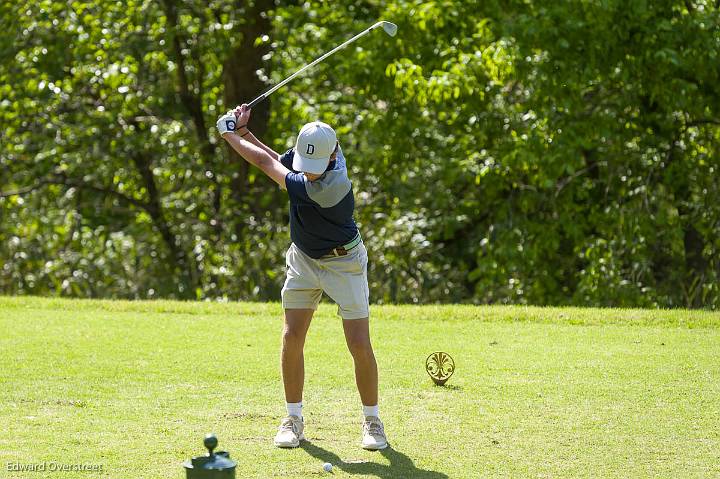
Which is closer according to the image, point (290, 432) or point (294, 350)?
point (290, 432)

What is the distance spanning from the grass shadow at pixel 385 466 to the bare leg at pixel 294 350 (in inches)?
13.2

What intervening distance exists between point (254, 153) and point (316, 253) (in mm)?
569

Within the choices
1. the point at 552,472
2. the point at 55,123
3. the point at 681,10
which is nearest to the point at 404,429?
the point at 552,472

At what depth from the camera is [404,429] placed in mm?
6129

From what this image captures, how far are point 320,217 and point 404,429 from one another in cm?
124

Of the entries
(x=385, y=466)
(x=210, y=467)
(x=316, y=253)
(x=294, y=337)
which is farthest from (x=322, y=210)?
(x=210, y=467)

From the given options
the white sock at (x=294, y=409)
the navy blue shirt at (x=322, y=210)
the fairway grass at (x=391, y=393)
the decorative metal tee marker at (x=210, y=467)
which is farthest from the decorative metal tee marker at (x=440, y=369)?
the decorative metal tee marker at (x=210, y=467)

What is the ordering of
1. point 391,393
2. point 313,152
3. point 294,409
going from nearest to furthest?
1. point 313,152
2. point 294,409
3. point 391,393

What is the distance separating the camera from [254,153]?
577cm

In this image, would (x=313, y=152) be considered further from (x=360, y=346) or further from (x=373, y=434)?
(x=373, y=434)

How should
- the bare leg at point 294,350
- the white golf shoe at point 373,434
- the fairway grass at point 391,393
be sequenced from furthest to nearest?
the bare leg at point 294,350
the white golf shoe at point 373,434
the fairway grass at point 391,393

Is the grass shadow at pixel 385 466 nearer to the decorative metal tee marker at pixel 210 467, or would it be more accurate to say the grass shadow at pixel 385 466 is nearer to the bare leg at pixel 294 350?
the bare leg at pixel 294 350

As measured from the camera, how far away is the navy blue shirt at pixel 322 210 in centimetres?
557

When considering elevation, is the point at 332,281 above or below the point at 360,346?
above
